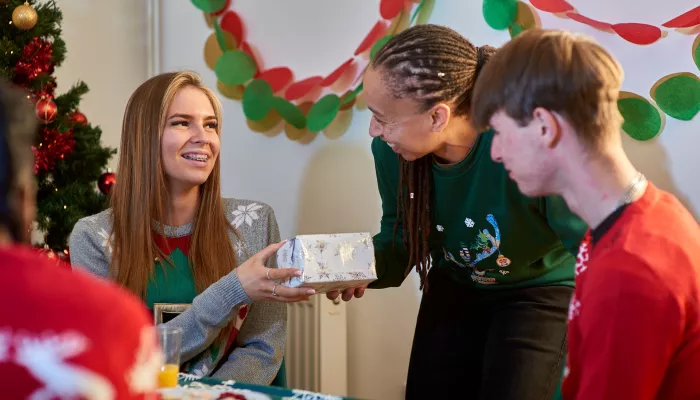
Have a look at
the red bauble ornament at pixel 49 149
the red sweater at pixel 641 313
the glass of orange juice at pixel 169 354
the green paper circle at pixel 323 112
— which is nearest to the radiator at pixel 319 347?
the green paper circle at pixel 323 112

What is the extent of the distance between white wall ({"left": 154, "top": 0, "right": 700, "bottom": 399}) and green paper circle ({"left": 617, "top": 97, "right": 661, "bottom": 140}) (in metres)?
0.46

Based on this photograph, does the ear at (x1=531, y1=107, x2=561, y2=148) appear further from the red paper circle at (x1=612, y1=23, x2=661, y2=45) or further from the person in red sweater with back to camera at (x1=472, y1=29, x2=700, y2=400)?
the red paper circle at (x1=612, y1=23, x2=661, y2=45)

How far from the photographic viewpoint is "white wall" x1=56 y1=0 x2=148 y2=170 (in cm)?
287

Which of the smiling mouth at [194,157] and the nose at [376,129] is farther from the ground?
the nose at [376,129]

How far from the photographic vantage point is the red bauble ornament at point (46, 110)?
224 cm

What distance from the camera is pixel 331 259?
158 centimetres

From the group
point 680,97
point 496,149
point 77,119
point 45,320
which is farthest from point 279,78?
point 45,320

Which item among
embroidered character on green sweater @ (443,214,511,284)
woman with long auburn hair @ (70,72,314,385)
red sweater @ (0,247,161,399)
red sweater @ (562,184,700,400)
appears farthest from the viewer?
woman with long auburn hair @ (70,72,314,385)

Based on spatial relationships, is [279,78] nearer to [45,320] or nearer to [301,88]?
[301,88]

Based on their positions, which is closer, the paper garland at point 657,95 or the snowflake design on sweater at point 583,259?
the snowflake design on sweater at point 583,259

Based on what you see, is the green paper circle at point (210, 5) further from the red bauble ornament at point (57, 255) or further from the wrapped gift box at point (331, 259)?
the wrapped gift box at point (331, 259)

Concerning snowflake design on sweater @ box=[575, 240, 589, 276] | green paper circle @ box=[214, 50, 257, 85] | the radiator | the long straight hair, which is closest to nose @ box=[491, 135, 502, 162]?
snowflake design on sweater @ box=[575, 240, 589, 276]

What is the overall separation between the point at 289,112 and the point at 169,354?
1.59 meters

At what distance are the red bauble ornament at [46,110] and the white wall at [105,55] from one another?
21.8 inches
